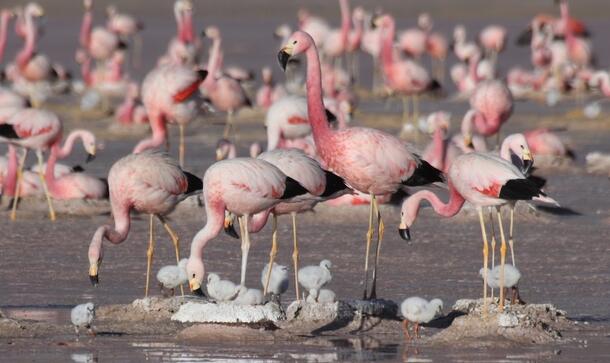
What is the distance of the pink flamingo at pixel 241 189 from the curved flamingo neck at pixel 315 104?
0.46 metres

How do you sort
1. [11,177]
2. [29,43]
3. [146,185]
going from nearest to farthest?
[146,185] < [11,177] < [29,43]

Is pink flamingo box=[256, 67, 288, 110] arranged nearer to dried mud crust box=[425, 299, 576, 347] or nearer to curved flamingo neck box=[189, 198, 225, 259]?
curved flamingo neck box=[189, 198, 225, 259]

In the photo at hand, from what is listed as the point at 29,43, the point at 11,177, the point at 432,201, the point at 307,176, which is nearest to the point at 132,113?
the point at 29,43

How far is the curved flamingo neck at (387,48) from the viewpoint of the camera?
790 inches

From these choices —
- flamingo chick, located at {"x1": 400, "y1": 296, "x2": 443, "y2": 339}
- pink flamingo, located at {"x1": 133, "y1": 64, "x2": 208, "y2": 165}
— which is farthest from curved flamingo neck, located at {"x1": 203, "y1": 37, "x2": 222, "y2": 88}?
flamingo chick, located at {"x1": 400, "y1": 296, "x2": 443, "y2": 339}

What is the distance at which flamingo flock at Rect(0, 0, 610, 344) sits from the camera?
875cm

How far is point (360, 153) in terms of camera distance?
917 cm

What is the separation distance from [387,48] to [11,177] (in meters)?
7.86

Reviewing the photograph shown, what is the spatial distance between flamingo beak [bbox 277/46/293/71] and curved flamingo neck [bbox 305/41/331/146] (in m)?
0.28

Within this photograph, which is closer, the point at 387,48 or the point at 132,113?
the point at 132,113

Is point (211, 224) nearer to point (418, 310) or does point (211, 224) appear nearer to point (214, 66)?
point (418, 310)

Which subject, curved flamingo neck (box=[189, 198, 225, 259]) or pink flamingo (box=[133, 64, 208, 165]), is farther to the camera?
pink flamingo (box=[133, 64, 208, 165])

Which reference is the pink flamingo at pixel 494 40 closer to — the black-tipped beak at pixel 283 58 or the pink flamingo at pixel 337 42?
the pink flamingo at pixel 337 42

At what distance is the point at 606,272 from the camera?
1012 cm
